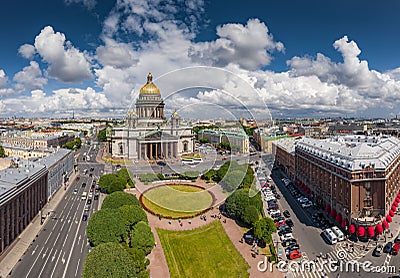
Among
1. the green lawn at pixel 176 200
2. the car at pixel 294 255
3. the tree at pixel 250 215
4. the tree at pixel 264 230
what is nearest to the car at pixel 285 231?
the tree at pixel 250 215

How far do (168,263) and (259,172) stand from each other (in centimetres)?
3081

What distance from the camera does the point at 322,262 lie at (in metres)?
21.9

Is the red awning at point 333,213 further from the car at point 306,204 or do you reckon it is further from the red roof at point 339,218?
the car at point 306,204

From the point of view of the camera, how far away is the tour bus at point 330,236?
24944 millimetres

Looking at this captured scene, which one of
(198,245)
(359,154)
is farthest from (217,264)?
(359,154)

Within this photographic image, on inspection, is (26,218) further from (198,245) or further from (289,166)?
(289,166)

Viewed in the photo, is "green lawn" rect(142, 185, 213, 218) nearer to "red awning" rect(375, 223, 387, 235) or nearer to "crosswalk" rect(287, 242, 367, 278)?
"crosswalk" rect(287, 242, 367, 278)

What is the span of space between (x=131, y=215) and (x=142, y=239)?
3.18 meters

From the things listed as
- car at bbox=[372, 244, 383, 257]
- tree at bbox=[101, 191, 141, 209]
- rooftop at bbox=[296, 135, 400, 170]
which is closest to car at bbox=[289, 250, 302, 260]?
car at bbox=[372, 244, 383, 257]

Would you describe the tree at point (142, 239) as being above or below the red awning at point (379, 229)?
above

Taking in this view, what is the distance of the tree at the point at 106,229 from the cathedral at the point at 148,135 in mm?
36338

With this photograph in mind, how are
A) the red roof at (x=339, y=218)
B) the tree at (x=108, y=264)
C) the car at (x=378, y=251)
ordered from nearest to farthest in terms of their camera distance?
the tree at (x=108, y=264) → the car at (x=378, y=251) → the red roof at (x=339, y=218)

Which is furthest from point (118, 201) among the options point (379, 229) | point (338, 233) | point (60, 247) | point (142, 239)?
point (379, 229)

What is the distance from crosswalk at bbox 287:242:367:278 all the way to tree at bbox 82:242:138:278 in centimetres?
1180
